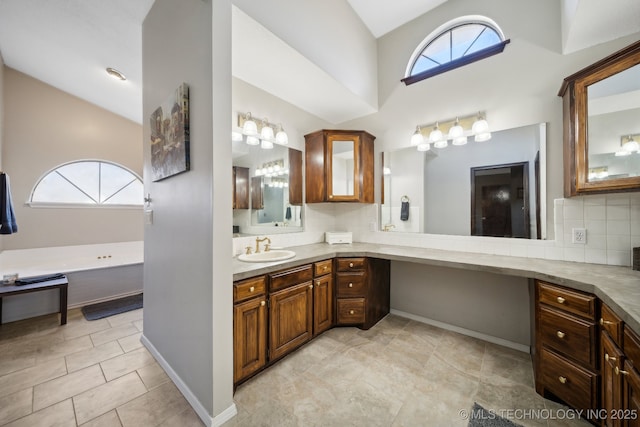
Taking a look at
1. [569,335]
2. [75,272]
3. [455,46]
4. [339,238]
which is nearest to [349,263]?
[339,238]

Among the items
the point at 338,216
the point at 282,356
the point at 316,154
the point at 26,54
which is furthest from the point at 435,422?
the point at 26,54

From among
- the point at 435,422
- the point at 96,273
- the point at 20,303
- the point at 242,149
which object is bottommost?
the point at 435,422

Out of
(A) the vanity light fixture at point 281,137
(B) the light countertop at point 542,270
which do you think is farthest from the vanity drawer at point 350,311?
(A) the vanity light fixture at point 281,137

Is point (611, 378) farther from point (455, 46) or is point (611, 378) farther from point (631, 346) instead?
point (455, 46)

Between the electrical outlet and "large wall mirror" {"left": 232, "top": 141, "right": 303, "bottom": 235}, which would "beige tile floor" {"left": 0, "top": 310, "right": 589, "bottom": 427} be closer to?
the electrical outlet

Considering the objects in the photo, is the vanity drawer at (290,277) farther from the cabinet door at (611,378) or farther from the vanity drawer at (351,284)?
the cabinet door at (611,378)

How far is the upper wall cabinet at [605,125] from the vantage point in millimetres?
1370

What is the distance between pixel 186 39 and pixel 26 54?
289cm

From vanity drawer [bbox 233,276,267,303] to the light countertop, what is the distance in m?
0.04

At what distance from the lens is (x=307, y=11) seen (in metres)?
1.91

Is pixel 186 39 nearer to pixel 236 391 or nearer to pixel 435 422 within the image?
pixel 236 391

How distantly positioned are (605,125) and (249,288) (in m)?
2.52

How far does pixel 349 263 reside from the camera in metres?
2.37

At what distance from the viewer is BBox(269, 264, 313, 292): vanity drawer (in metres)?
1.78
